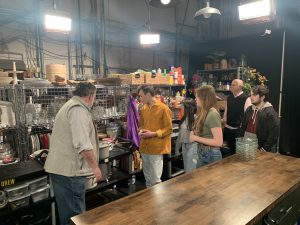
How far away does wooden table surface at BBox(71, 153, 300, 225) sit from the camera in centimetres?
138

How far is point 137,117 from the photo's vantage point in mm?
3826

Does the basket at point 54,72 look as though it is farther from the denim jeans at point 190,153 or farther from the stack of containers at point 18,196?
the denim jeans at point 190,153

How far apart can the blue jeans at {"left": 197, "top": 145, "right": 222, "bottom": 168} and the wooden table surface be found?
1.16ft

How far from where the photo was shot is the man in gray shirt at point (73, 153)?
2.02 metres

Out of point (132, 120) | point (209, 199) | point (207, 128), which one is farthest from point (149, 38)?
point (209, 199)

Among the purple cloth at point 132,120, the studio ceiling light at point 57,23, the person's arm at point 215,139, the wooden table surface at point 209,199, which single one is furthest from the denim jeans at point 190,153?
the studio ceiling light at point 57,23

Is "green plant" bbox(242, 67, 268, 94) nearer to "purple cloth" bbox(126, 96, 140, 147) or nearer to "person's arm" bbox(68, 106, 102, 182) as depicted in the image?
"purple cloth" bbox(126, 96, 140, 147)

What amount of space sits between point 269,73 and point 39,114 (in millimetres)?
4852

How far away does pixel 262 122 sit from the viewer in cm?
307

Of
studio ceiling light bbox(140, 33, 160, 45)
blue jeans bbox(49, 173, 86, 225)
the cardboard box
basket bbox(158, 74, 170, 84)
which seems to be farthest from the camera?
studio ceiling light bbox(140, 33, 160, 45)

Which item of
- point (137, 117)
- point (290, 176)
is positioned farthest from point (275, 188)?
point (137, 117)

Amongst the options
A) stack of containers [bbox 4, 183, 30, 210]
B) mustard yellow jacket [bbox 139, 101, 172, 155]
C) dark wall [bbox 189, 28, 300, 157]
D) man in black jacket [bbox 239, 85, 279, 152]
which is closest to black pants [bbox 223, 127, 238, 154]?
man in black jacket [bbox 239, 85, 279, 152]

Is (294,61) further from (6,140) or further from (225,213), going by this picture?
(6,140)

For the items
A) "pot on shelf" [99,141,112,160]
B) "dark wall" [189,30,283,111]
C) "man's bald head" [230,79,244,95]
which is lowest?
"pot on shelf" [99,141,112,160]
